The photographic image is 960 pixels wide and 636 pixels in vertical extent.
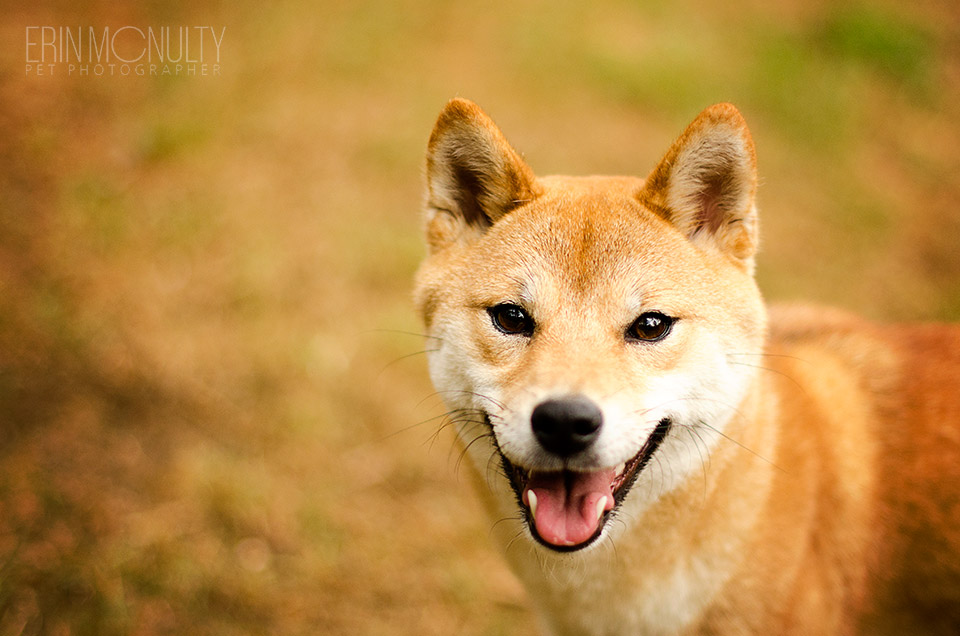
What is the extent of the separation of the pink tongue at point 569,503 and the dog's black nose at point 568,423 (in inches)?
8.2

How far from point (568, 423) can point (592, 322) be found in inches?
15.9

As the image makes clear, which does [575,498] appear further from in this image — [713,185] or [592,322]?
[713,185]

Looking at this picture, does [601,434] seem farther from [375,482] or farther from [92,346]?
[92,346]

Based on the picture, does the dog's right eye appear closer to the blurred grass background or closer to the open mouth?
the open mouth

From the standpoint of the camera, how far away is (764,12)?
7.81 metres

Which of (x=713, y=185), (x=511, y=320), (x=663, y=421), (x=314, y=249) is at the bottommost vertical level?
(x=314, y=249)

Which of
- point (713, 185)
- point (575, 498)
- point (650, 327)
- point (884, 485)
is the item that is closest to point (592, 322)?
point (650, 327)

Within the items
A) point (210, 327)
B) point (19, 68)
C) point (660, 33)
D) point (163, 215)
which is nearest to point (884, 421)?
point (210, 327)

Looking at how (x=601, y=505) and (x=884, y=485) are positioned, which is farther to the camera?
(x=884, y=485)

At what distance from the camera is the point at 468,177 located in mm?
2420

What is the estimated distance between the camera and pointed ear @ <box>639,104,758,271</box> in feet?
6.73

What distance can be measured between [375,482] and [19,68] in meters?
4.74

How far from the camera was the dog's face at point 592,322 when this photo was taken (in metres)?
1.83

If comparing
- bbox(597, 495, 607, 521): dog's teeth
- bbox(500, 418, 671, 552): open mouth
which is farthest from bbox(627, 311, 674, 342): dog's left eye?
bbox(597, 495, 607, 521): dog's teeth
